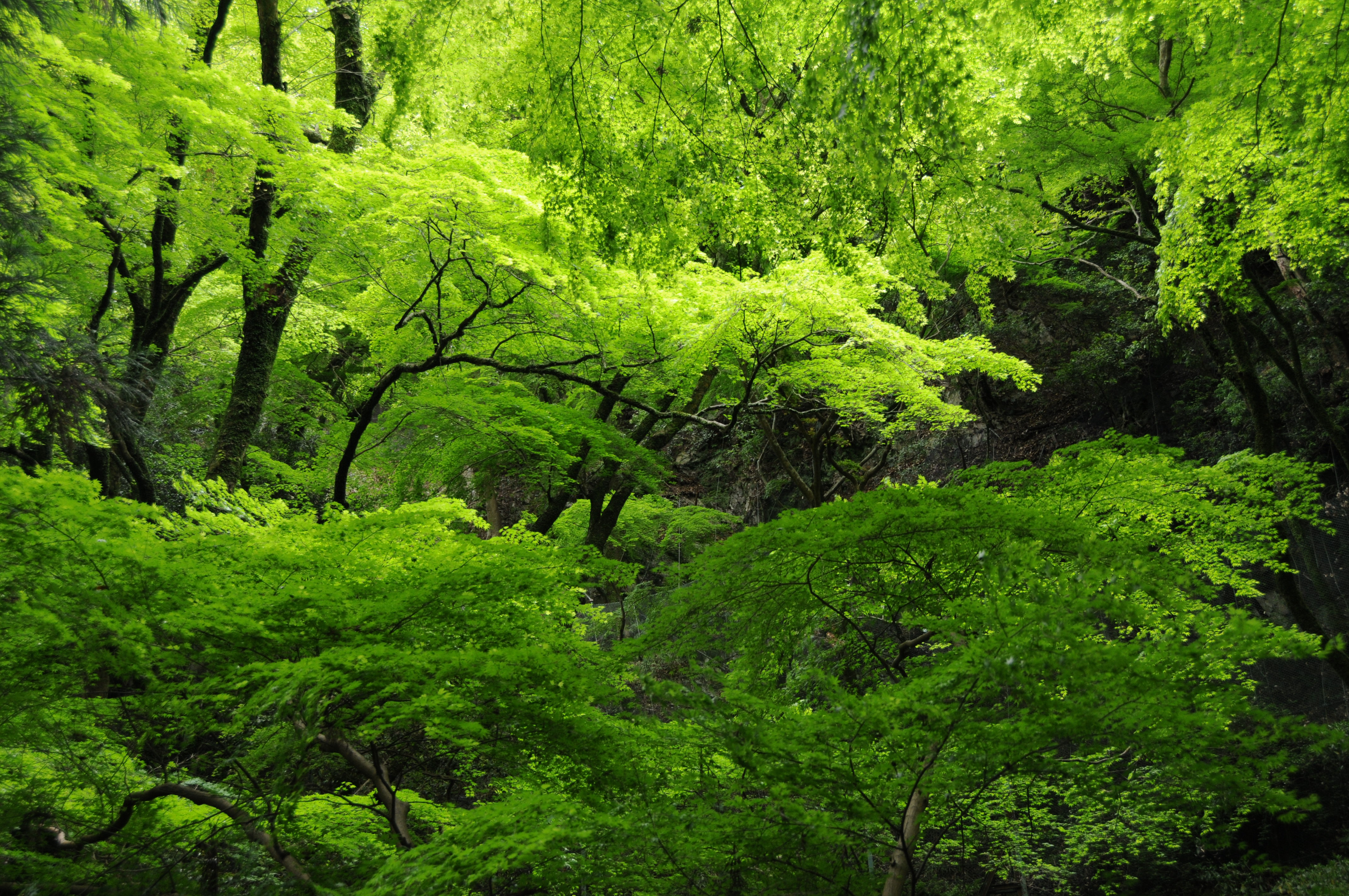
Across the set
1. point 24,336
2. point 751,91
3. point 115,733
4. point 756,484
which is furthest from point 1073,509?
point 756,484

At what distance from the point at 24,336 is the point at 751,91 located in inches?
207

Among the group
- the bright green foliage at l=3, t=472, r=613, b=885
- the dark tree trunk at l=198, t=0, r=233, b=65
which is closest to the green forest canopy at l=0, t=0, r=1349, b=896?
the bright green foliage at l=3, t=472, r=613, b=885

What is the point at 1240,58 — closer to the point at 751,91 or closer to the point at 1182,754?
the point at 751,91

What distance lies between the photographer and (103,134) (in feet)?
18.1

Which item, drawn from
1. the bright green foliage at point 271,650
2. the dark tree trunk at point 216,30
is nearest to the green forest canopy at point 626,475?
the bright green foliage at point 271,650

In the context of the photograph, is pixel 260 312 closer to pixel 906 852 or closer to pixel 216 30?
pixel 216 30

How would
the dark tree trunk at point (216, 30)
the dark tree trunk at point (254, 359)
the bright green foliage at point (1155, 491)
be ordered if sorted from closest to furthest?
the bright green foliage at point (1155, 491)
the dark tree trunk at point (254, 359)
the dark tree trunk at point (216, 30)

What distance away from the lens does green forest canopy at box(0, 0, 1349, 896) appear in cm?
304

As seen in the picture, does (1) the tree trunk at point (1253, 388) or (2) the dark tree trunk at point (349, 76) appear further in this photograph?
(2) the dark tree trunk at point (349, 76)

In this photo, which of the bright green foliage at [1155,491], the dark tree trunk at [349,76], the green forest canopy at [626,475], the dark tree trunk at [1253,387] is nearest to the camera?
the green forest canopy at [626,475]

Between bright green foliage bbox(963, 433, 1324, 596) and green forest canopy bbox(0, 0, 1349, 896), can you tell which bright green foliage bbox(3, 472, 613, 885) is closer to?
green forest canopy bbox(0, 0, 1349, 896)

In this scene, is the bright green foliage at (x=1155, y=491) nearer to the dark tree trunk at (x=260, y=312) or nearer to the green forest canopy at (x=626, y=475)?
the green forest canopy at (x=626, y=475)

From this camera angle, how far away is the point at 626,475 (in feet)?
31.0

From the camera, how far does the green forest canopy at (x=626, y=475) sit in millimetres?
3045
